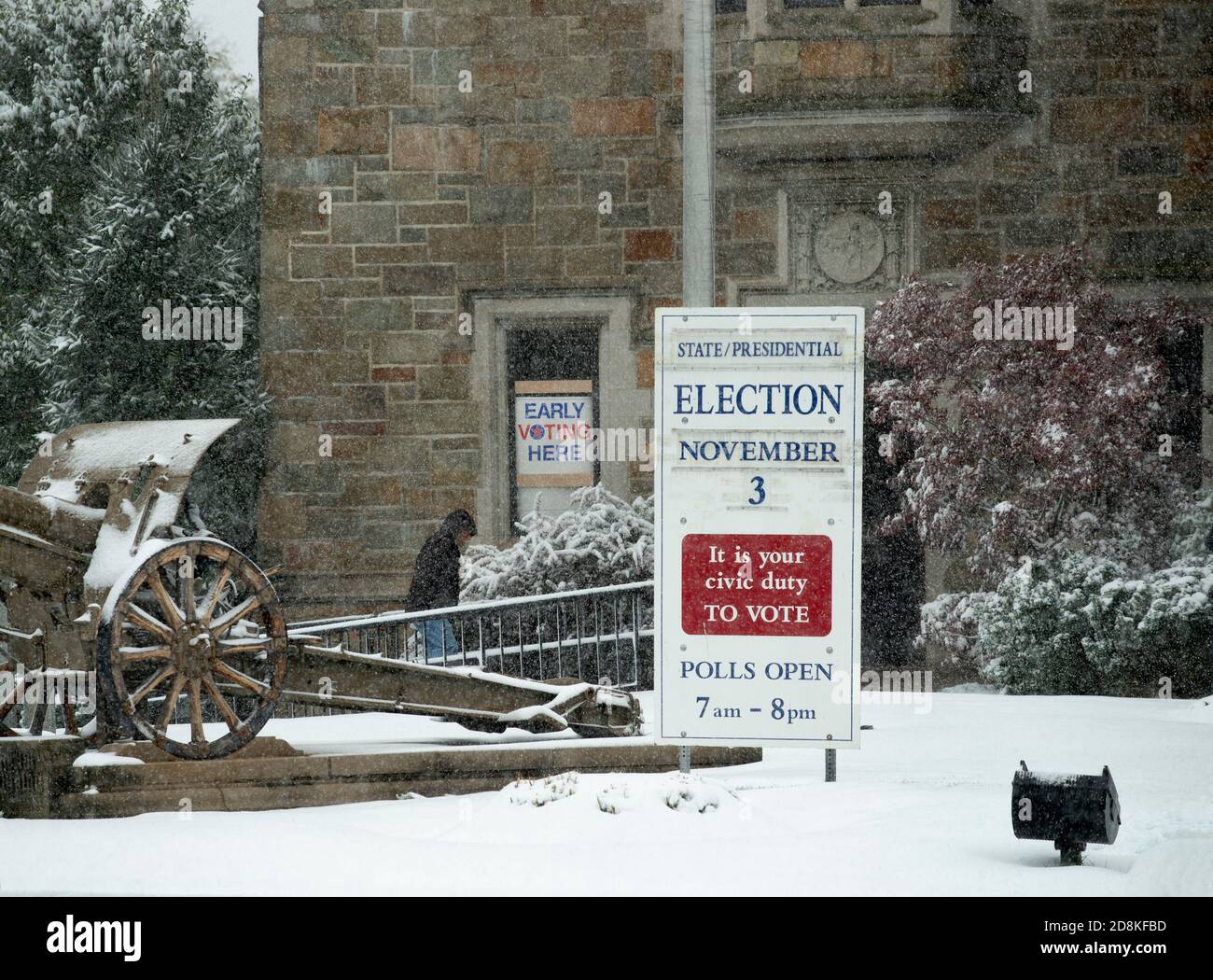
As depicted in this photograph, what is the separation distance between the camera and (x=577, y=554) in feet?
42.0

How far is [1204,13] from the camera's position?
14688mm

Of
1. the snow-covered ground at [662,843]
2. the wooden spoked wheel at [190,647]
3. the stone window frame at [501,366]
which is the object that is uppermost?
the stone window frame at [501,366]

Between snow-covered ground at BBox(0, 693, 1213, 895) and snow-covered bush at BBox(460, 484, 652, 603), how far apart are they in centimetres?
421

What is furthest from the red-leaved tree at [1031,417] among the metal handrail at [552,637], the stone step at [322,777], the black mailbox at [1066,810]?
the black mailbox at [1066,810]

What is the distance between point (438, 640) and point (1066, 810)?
6.48 m

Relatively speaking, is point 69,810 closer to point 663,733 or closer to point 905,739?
point 663,733

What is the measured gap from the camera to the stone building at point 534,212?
1466 cm

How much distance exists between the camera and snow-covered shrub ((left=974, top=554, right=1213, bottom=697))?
11.8m

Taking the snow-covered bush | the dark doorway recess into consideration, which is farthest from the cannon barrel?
the dark doorway recess

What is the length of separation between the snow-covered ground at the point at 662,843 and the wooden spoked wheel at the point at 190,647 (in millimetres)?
422

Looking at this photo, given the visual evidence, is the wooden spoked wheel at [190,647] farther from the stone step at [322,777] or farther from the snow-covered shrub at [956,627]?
the snow-covered shrub at [956,627]

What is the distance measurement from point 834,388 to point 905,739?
318 centimetres

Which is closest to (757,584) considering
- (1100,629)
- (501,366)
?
(1100,629)

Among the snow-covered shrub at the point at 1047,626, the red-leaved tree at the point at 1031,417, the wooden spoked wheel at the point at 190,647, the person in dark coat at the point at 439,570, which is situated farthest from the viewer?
the red-leaved tree at the point at 1031,417
